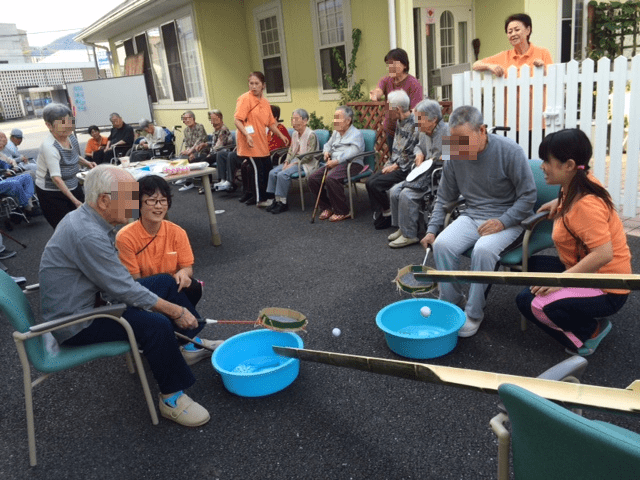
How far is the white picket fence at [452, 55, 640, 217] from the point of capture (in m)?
4.43

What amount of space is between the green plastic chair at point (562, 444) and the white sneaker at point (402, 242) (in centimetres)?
368

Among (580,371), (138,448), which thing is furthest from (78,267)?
(580,371)

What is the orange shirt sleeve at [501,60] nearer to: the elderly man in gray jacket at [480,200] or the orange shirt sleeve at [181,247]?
the elderly man in gray jacket at [480,200]

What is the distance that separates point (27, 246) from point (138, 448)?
4833 millimetres

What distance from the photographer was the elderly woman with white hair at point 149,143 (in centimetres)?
992

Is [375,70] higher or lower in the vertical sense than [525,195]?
higher

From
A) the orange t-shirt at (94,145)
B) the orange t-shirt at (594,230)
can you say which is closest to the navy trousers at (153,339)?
the orange t-shirt at (594,230)

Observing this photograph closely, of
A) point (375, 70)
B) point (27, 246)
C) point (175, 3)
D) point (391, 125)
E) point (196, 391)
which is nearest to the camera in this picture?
point (196, 391)

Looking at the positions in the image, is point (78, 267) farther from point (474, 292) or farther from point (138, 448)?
point (474, 292)

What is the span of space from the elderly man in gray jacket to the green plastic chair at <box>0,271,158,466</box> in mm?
1945

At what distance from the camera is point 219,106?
10.4 meters

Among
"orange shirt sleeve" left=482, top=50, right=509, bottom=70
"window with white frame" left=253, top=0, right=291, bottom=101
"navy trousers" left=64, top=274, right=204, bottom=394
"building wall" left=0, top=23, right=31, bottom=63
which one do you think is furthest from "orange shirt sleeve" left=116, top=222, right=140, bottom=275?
"building wall" left=0, top=23, right=31, bottom=63

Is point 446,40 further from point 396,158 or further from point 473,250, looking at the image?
point 473,250

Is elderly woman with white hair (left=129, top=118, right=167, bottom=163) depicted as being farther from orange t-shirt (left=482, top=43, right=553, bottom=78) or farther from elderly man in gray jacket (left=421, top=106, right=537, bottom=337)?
elderly man in gray jacket (left=421, top=106, right=537, bottom=337)
